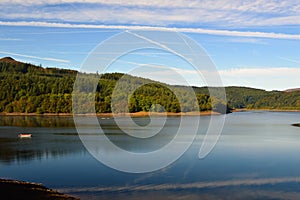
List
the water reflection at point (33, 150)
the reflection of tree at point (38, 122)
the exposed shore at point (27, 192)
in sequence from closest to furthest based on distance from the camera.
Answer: the exposed shore at point (27, 192) → the water reflection at point (33, 150) → the reflection of tree at point (38, 122)

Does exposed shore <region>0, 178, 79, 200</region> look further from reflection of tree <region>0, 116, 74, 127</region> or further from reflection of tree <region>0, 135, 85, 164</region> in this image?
reflection of tree <region>0, 116, 74, 127</region>

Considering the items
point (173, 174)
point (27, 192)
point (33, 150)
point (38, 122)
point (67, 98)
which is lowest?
point (173, 174)

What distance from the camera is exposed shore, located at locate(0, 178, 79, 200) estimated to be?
53.6 feet

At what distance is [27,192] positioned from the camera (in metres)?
17.2

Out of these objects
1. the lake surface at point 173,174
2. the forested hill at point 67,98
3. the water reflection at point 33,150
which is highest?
the forested hill at point 67,98

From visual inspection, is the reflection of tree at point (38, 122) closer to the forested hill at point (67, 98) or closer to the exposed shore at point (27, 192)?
the forested hill at point (67, 98)

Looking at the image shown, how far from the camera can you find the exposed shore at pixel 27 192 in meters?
16.3

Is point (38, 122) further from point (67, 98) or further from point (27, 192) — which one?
point (27, 192)

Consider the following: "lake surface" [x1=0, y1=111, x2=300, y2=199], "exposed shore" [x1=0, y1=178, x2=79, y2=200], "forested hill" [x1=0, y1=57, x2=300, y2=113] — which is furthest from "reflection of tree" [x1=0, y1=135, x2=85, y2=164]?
"forested hill" [x1=0, y1=57, x2=300, y2=113]

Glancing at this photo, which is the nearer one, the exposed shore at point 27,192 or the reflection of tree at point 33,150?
the exposed shore at point 27,192

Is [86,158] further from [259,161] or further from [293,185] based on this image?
[293,185]

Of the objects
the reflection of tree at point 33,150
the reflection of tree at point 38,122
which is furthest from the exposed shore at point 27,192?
the reflection of tree at point 38,122

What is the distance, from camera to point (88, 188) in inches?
752

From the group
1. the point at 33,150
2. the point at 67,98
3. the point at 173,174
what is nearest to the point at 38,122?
the point at 33,150
